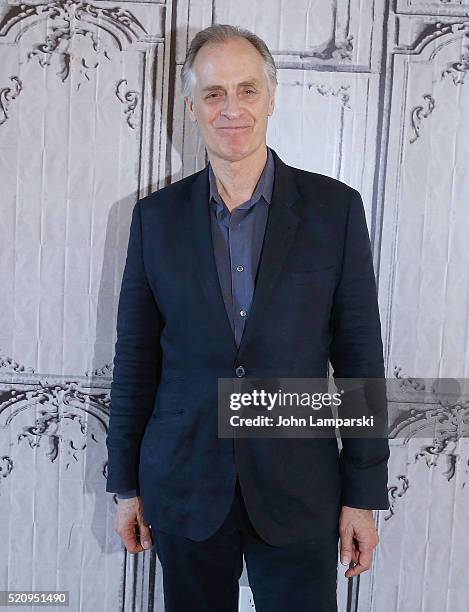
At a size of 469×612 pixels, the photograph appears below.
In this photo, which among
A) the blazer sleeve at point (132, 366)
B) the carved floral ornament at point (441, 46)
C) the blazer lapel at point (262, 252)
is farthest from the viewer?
the carved floral ornament at point (441, 46)

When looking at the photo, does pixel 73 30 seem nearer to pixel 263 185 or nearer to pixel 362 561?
pixel 263 185

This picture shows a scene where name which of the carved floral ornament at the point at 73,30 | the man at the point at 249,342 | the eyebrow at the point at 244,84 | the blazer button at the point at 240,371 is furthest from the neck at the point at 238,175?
the carved floral ornament at the point at 73,30

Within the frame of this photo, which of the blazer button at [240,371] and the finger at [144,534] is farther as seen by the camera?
the finger at [144,534]

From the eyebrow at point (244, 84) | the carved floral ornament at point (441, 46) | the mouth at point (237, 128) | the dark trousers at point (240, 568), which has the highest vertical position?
the carved floral ornament at point (441, 46)

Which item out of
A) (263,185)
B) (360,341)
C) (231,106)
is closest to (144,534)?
(360,341)

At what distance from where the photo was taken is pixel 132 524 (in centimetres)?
149

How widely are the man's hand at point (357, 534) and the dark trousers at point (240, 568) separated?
2 cm

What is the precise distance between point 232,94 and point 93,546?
1198mm

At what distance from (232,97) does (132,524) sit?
34.8 inches

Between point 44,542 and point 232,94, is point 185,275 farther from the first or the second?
point 44,542

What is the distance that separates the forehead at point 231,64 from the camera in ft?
4.40

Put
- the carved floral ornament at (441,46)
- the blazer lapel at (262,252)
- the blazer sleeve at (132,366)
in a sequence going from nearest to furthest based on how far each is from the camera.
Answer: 1. the blazer lapel at (262,252)
2. the blazer sleeve at (132,366)
3. the carved floral ornament at (441,46)

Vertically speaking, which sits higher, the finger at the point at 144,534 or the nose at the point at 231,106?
the nose at the point at 231,106
